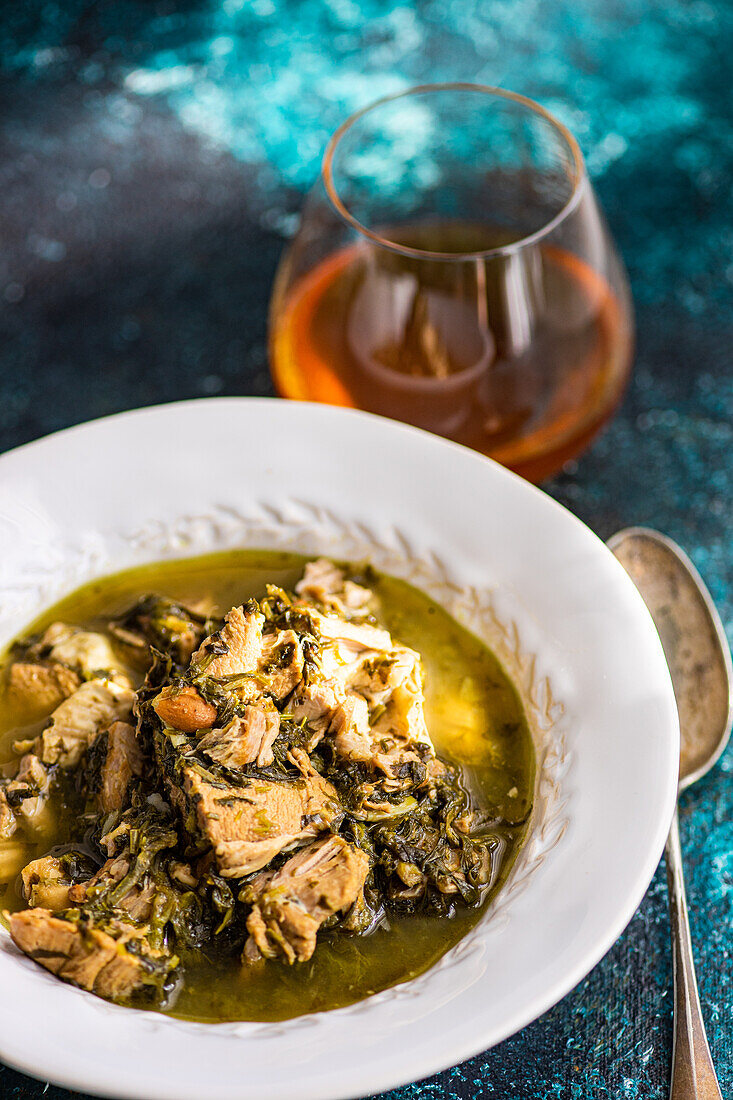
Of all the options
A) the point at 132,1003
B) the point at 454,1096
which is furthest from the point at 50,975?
the point at 454,1096

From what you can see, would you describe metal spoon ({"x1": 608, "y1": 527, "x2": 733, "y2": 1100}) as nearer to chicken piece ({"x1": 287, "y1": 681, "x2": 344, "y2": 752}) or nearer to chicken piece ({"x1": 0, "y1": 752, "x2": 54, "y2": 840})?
chicken piece ({"x1": 287, "y1": 681, "x2": 344, "y2": 752})

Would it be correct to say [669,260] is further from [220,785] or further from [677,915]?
[220,785]

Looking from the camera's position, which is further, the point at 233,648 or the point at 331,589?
the point at 331,589

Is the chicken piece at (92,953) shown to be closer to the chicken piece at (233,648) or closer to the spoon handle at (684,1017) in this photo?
the chicken piece at (233,648)

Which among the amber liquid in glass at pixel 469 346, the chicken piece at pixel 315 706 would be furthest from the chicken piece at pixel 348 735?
the amber liquid in glass at pixel 469 346

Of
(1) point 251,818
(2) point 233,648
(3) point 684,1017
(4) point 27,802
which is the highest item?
(2) point 233,648

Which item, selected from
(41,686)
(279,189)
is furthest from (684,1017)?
(279,189)

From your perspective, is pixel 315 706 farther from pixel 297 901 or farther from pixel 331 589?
pixel 331 589

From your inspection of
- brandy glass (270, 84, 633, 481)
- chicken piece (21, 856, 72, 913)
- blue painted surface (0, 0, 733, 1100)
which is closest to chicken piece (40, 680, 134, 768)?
chicken piece (21, 856, 72, 913)
